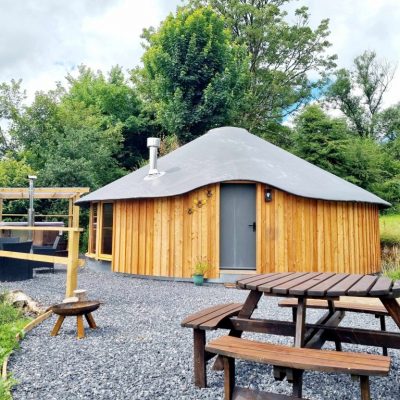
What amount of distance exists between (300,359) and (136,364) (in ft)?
4.78

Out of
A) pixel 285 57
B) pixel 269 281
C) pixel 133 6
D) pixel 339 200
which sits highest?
pixel 285 57

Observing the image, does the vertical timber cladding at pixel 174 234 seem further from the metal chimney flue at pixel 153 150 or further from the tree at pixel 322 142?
the tree at pixel 322 142

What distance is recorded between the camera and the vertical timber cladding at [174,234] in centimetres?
739

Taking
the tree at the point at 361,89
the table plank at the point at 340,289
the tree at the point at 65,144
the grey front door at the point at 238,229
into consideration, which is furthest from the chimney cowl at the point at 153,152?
the tree at the point at 361,89

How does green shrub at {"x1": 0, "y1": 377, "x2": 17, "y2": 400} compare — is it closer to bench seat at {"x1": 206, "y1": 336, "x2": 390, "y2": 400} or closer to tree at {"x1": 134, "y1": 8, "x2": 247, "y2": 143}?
bench seat at {"x1": 206, "y1": 336, "x2": 390, "y2": 400}

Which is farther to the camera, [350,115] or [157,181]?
[350,115]

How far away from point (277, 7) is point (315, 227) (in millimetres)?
A: 18493

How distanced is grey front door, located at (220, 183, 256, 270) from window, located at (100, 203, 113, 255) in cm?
290

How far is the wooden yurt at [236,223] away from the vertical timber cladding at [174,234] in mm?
19

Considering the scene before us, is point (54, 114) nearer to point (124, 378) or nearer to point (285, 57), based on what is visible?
point (285, 57)

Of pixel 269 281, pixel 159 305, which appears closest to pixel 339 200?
pixel 159 305

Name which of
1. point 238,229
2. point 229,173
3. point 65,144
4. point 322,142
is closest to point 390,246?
point 322,142

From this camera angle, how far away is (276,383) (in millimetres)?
2578

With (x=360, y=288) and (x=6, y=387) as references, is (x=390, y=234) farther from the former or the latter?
(x=6, y=387)
